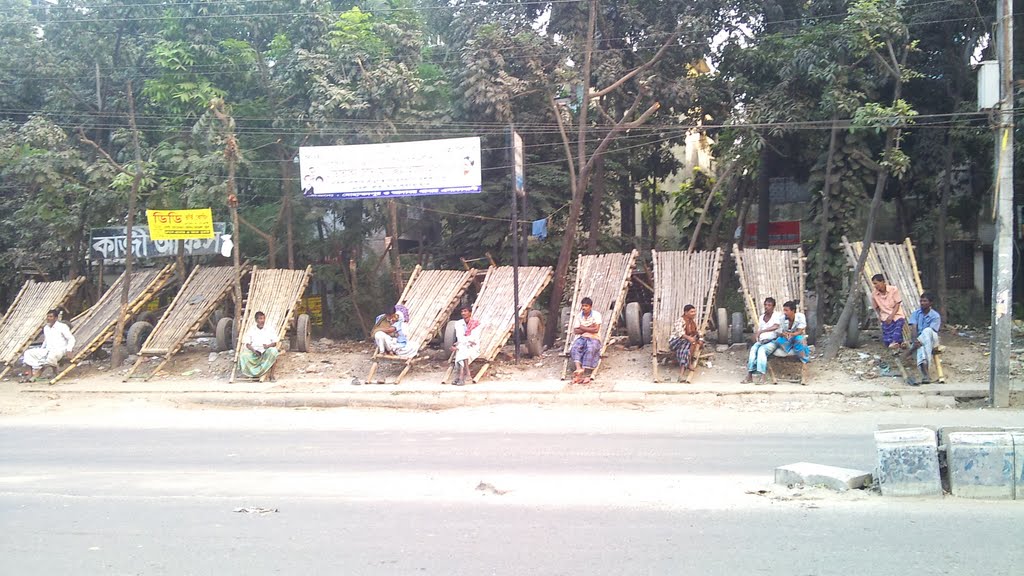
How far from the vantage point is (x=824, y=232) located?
15.5 meters

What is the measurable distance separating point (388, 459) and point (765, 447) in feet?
13.4

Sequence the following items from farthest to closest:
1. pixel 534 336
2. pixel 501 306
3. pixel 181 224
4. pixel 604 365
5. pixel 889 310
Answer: pixel 181 224 < pixel 501 306 < pixel 534 336 < pixel 604 365 < pixel 889 310

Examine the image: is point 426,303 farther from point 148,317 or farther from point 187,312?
point 148,317

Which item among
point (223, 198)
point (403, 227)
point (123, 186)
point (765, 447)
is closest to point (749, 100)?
point (403, 227)

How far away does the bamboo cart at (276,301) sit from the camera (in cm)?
1566

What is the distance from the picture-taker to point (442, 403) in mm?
12797

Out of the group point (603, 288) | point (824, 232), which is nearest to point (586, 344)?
point (603, 288)

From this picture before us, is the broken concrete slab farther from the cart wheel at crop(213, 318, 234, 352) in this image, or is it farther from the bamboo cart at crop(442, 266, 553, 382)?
the cart wheel at crop(213, 318, 234, 352)

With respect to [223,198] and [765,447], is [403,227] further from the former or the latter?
[765,447]

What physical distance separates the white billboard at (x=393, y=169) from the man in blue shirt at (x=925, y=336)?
8254 mm

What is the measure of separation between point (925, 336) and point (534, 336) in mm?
6691

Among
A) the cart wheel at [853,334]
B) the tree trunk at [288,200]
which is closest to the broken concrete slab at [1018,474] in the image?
the cart wheel at [853,334]

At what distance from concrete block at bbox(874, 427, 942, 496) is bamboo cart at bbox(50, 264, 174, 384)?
14844mm

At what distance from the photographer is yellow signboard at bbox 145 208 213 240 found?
1666 centimetres
